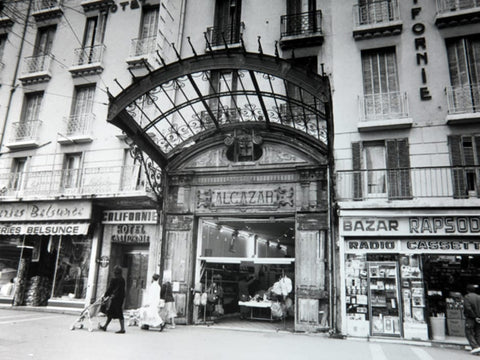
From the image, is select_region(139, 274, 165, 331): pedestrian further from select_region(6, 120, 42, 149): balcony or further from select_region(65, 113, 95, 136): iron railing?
select_region(6, 120, 42, 149): balcony

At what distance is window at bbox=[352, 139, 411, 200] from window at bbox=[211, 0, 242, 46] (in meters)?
6.70

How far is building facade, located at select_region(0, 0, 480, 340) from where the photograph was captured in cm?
1101

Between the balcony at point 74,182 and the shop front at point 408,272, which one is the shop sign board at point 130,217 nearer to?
the balcony at point 74,182

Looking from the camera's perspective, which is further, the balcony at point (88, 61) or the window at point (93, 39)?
the window at point (93, 39)

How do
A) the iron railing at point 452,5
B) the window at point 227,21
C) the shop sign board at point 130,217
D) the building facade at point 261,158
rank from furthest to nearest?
the window at point 227,21 → the shop sign board at point 130,217 → the iron railing at point 452,5 → the building facade at point 261,158

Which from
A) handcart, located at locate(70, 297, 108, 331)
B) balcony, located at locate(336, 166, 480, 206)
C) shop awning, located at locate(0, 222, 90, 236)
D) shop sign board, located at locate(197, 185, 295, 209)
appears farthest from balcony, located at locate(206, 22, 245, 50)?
handcart, located at locate(70, 297, 108, 331)

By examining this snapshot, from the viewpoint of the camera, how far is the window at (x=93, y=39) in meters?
17.1

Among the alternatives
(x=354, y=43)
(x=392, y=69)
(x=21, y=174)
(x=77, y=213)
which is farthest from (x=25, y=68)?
(x=392, y=69)

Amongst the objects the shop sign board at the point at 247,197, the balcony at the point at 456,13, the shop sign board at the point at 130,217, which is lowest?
the shop sign board at the point at 130,217

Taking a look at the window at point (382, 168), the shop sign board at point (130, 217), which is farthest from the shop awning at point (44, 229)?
the window at point (382, 168)

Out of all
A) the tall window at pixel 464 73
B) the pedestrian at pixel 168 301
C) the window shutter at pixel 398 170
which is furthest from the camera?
the tall window at pixel 464 73

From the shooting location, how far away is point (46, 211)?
49.0ft

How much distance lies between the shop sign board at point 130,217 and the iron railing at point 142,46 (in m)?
6.77

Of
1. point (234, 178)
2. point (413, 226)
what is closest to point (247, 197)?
point (234, 178)
